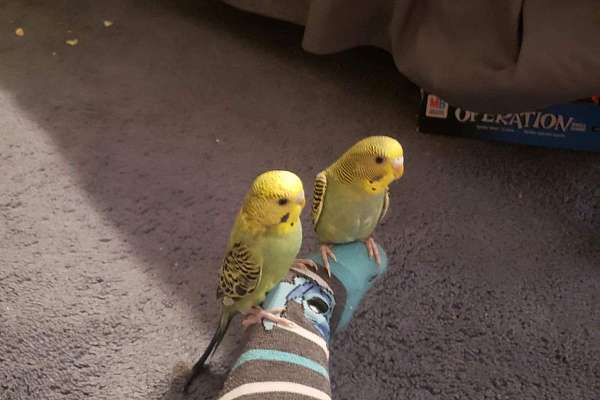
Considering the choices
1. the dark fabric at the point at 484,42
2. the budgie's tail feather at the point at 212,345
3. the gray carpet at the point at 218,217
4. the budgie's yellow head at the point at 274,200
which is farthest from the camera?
the dark fabric at the point at 484,42

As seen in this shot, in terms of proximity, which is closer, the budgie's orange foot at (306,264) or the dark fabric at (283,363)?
the dark fabric at (283,363)

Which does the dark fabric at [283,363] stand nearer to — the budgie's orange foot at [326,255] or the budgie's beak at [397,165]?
the budgie's orange foot at [326,255]

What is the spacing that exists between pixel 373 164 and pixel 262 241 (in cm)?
13

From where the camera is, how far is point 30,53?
4.37 feet

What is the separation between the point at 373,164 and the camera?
63 cm

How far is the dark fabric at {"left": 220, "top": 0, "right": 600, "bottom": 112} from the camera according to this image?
98 centimetres

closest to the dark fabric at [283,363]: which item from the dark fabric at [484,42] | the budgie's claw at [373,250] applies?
the budgie's claw at [373,250]

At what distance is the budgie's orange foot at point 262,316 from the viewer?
2.17 feet

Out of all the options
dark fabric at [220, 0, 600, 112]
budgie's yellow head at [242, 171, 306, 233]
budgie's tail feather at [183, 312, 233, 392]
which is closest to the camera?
budgie's yellow head at [242, 171, 306, 233]

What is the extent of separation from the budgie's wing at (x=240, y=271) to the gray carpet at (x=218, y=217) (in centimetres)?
22

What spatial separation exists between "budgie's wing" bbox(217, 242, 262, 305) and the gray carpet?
0.22m

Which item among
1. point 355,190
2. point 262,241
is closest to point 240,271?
point 262,241

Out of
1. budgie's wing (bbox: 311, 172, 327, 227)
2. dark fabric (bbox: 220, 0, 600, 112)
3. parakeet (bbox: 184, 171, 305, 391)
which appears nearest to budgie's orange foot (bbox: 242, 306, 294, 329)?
parakeet (bbox: 184, 171, 305, 391)

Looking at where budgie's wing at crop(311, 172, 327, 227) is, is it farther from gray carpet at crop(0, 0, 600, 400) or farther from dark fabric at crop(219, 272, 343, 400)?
gray carpet at crop(0, 0, 600, 400)
